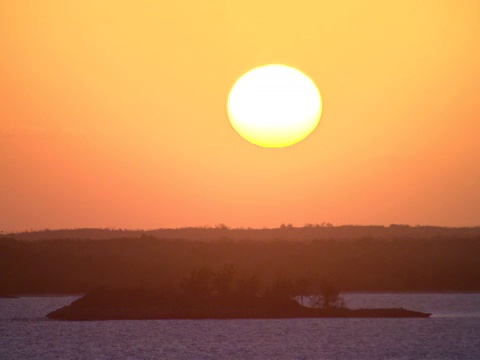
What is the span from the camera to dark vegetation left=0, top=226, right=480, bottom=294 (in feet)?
522

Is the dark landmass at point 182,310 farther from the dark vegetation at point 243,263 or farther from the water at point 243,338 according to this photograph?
the dark vegetation at point 243,263

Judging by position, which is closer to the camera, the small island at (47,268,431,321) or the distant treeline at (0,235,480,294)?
the small island at (47,268,431,321)

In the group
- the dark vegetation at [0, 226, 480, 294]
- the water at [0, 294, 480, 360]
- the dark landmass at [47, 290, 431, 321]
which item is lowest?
the water at [0, 294, 480, 360]

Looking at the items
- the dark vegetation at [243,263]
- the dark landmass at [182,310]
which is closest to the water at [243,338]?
the dark landmass at [182,310]

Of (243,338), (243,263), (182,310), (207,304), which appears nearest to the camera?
(243,338)

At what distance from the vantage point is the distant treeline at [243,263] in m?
159

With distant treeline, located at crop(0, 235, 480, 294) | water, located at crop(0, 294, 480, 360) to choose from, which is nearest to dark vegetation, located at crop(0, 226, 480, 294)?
distant treeline, located at crop(0, 235, 480, 294)

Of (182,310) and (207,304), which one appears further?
(207,304)

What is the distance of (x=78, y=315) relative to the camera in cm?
11125

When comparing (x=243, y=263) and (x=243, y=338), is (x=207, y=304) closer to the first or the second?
(x=243, y=338)

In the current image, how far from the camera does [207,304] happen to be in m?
115

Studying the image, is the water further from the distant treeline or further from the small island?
the distant treeline

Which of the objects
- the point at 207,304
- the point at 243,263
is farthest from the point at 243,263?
the point at 207,304

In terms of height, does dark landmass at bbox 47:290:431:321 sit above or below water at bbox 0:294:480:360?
above
